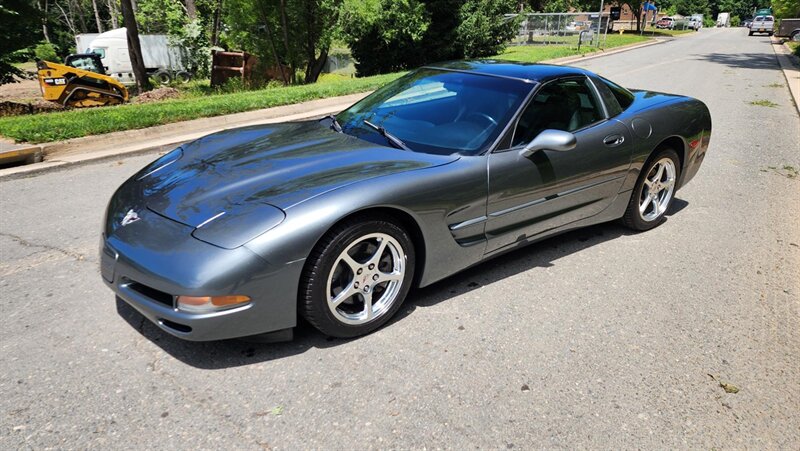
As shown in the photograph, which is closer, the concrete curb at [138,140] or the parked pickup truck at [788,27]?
the concrete curb at [138,140]

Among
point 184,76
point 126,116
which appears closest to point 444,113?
point 126,116

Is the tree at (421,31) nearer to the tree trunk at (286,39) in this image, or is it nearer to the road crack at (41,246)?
the tree trunk at (286,39)

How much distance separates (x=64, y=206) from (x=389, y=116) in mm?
3394

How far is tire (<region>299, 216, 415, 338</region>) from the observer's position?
2727 mm

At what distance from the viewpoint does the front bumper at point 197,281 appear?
2.48 m

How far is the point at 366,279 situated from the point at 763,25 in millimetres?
64560

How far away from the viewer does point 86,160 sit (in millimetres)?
6891

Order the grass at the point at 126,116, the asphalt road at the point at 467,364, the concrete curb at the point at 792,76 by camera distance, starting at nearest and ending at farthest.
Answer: the asphalt road at the point at 467,364
the grass at the point at 126,116
the concrete curb at the point at 792,76

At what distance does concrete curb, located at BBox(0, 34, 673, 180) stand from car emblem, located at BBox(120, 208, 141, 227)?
427cm

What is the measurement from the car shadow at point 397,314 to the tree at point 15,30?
11.4m

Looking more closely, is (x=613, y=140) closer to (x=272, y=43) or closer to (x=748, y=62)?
(x=272, y=43)

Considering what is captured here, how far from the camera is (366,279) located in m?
2.96

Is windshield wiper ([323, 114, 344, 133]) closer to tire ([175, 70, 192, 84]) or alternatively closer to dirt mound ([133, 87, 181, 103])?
dirt mound ([133, 87, 181, 103])

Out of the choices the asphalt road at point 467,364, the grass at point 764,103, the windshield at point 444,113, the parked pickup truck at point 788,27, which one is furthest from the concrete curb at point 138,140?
→ the parked pickup truck at point 788,27
